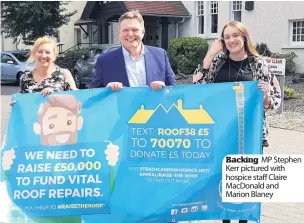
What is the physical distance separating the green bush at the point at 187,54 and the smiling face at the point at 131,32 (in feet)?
57.5

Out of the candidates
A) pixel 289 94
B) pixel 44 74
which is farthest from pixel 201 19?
pixel 44 74

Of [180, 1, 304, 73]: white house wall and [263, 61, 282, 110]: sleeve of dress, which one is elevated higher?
[180, 1, 304, 73]: white house wall

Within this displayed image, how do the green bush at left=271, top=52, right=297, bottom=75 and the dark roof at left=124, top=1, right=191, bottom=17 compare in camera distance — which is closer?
the green bush at left=271, top=52, right=297, bottom=75

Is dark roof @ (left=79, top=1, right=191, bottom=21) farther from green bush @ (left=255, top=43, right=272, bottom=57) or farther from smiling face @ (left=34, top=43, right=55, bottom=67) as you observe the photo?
smiling face @ (left=34, top=43, right=55, bottom=67)

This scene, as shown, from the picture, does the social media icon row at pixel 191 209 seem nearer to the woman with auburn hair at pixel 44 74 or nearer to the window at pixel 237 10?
the woman with auburn hair at pixel 44 74

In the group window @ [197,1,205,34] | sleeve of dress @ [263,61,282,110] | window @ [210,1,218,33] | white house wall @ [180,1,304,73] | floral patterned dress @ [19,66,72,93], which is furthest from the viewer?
window @ [197,1,205,34]

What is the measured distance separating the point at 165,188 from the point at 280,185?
1020 millimetres

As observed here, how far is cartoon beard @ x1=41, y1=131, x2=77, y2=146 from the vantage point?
393cm

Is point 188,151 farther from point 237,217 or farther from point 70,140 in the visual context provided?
point 70,140

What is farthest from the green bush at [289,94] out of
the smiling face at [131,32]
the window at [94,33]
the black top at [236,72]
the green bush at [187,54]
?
the window at [94,33]

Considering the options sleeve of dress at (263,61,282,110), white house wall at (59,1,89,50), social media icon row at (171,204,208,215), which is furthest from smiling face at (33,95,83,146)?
white house wall at (59,1,89,50)

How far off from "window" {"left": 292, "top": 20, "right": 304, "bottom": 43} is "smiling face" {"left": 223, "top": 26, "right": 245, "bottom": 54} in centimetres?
1719

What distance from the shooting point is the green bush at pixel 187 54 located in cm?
2175

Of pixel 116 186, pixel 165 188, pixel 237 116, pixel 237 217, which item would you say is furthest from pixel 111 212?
pixel 237 116
